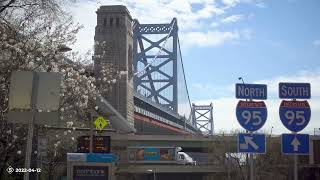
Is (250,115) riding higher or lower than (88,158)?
higher

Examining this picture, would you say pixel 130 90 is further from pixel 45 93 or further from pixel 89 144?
pixel 45 93

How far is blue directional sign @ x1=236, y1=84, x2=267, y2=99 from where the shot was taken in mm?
12812

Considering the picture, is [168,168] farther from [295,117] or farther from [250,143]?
[295,117]

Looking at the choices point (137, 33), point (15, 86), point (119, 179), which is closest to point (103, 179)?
point (15, 86)

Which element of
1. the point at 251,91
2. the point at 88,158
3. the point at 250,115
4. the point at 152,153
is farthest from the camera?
the point at 152,153

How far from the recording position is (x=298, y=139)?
12.4 m

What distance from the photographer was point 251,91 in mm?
12922

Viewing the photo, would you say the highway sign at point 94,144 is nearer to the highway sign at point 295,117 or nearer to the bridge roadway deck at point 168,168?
the highway sign at point 295,117

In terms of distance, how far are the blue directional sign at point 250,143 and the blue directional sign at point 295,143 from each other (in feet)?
1.76

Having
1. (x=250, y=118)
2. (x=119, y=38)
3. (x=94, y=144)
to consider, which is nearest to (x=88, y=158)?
(x=94, y=144)

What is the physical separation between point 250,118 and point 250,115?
7 cm

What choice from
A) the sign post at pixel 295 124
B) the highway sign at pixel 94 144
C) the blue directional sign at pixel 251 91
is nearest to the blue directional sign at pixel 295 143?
the sign post at pixel 295 124

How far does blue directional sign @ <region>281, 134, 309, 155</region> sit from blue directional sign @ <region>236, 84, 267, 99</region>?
3.78 feet

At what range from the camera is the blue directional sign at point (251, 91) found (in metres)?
12.8
